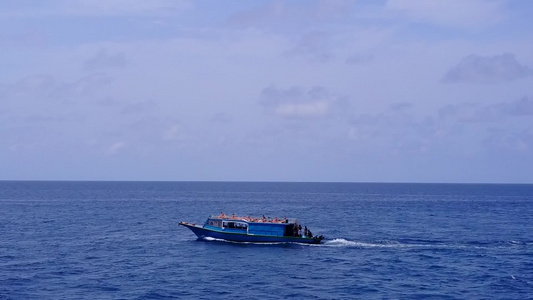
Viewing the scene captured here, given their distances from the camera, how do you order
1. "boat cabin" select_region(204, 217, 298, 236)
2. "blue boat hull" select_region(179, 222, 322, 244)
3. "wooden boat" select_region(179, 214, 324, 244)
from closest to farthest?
"blue boat hull" select_region(179, 222, 322, 244) → "wooden boat" select_region(179, 214, 324, 244) → "boat cabin" select_region(204, 217, 298, 236)

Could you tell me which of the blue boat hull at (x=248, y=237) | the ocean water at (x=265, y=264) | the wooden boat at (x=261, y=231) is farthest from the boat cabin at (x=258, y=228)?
the ocean water at (x=265, y=264)

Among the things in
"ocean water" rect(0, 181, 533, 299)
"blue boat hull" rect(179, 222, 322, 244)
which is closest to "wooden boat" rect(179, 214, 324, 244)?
"blue boat hull" rect(179, 222, 322, 244)

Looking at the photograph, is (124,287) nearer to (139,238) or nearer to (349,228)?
(139,238)

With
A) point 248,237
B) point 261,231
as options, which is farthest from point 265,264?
point 248,237

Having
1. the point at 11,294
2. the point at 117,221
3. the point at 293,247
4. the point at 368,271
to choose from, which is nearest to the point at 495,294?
the point at 368,271

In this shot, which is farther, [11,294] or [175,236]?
[175,236]

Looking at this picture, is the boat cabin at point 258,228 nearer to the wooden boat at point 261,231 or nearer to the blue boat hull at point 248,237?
the wooden boat at point 261,231

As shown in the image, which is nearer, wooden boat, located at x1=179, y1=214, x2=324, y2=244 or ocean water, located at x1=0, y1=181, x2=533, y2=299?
ocean water, located at x1=0, y1=181, x2=533, y2=299

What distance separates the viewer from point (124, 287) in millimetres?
58500

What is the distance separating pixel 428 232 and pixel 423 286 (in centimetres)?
4622

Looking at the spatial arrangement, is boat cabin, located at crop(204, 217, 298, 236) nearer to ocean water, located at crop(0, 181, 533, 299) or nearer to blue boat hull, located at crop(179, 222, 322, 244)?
blue boat hull, located at crop(179, 222, 322, 244)

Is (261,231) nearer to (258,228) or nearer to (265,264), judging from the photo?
(258,228)

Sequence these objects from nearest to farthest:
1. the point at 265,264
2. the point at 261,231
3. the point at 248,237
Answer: the point at 265,264 → the point at 261,231 → the point at 248,237

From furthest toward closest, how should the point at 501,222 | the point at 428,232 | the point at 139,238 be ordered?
the point at 501,222 → the point at 428,232 → the point at 139,238
